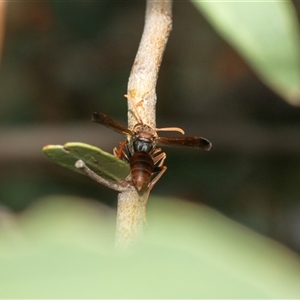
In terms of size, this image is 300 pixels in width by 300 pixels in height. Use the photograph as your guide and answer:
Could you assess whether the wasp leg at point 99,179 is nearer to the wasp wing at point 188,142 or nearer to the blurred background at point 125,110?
the wasp wing at point 188,142

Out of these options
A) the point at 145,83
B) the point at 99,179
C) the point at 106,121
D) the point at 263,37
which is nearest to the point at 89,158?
the point at 99,179

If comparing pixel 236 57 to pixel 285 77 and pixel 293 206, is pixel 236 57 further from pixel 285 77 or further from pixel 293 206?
pixel 285 77

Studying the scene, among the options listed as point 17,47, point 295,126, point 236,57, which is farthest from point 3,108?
point 295,126

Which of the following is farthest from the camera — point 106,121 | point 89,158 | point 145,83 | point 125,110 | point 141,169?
point 125,110

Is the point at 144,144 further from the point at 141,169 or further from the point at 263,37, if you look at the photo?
the point at 263,37

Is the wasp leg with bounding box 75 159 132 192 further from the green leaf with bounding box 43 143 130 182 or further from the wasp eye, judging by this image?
the wasp eye
